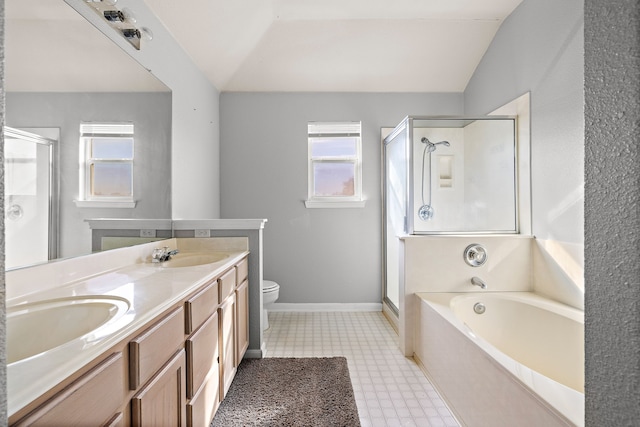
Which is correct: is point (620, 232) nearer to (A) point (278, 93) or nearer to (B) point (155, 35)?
(B) point (155, 35)

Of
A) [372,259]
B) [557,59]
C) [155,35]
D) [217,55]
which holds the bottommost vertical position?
[372,259]

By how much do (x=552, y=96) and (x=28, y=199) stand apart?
9.44 ft

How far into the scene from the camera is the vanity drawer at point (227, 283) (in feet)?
5.88

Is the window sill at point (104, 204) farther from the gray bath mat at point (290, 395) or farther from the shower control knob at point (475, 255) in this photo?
the shower control knob at point (475, 255)

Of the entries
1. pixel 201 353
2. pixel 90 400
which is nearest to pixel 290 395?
pixel 201 353

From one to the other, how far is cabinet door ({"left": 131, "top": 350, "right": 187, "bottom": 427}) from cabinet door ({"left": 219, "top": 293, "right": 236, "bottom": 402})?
50 centimetres

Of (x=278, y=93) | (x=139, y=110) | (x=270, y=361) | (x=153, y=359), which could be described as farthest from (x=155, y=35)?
(x=270, y=361)

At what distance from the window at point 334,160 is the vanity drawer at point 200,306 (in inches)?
80.5

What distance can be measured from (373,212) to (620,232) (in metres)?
3.07

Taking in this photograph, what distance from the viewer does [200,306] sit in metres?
1.48

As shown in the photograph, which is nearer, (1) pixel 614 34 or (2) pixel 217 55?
(1) pixel 614 34

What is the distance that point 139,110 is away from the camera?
1965mm

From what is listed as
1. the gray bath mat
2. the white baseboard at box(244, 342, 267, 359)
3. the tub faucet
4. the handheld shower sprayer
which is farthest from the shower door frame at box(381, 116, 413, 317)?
the white baseboard at box(244, 342, 267, 359)

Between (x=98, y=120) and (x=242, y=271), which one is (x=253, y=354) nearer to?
(x=242, y=271)
